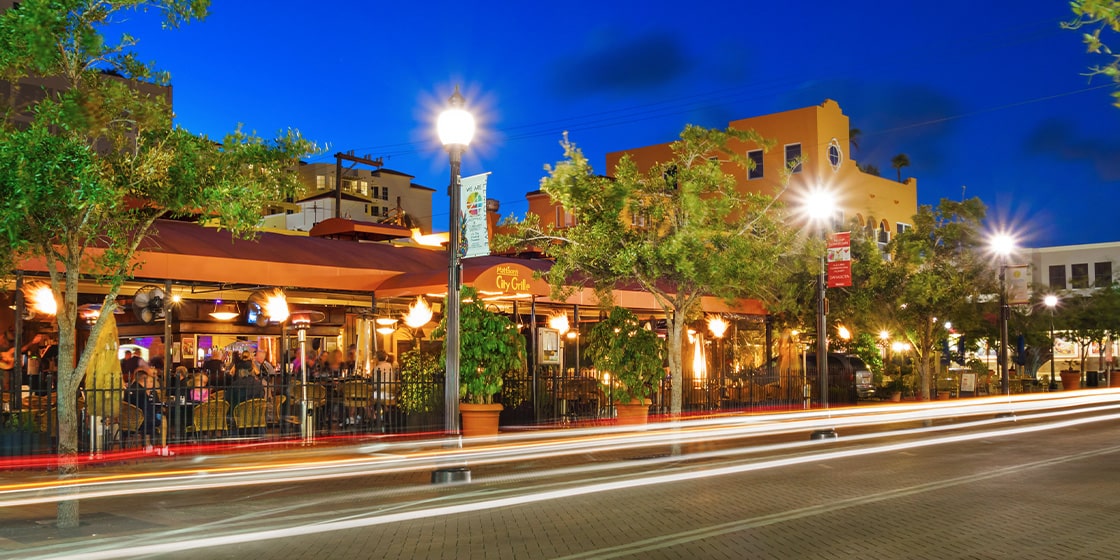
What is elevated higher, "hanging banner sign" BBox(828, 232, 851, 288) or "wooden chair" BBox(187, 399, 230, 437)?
"hanging banner sign" BBox(828, 232, 851, 288)

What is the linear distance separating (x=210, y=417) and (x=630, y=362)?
817 centimetres

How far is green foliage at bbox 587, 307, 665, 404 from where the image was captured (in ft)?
66.0

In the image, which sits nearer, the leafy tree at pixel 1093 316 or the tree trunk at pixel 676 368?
the tree trunk at pixel 676 368

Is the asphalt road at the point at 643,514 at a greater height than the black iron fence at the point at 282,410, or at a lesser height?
lesser

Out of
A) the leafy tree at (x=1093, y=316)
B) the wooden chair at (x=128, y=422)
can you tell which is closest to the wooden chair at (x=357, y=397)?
the wooden chair at (x=128, y=422)

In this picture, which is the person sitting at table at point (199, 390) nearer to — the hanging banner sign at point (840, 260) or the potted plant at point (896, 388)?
the hanging banner sign at point (840, 260)

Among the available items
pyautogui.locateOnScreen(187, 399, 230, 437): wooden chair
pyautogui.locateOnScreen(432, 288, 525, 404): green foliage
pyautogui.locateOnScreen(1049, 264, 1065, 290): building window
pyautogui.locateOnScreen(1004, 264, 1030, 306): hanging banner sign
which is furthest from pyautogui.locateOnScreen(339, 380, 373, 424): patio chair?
pyautogui.locateOnScreen(1049, 264, 1065, 290): building window

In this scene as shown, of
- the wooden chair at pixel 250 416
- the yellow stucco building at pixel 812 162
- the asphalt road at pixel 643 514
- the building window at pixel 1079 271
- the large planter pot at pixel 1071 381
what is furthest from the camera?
the building window at pixel 1079 271

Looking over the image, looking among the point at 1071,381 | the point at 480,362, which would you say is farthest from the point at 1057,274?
the point at 480,362

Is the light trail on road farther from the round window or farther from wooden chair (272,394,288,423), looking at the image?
the round window

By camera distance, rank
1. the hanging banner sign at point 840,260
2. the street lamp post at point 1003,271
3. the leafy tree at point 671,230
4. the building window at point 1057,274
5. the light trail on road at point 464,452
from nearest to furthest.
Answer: the light trail on road at point 464,452
the leafy tree at point 671,230
the hanging banner sign at point 840,260
the street lamp post at point 1003,271
the building window at point 1057,274

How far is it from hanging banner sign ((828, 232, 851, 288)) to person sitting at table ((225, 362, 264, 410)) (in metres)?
11.8

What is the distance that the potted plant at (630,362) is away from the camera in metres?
20.1

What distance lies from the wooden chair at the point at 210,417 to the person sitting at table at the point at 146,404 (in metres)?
0.54
